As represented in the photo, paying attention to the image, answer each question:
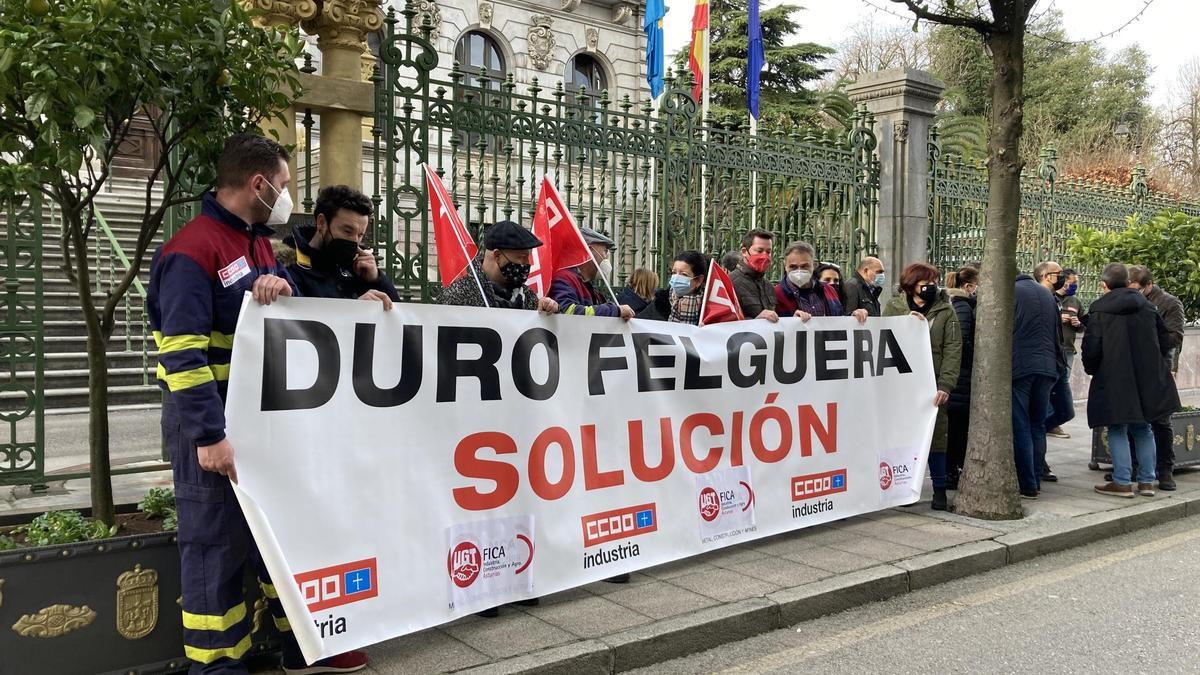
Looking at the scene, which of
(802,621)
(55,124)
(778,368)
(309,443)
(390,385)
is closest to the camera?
(55,124)

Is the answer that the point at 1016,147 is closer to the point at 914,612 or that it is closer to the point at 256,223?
the point at 914,612

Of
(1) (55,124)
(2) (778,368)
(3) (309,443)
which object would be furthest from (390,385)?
(2) (778,368)

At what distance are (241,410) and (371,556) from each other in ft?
2.80

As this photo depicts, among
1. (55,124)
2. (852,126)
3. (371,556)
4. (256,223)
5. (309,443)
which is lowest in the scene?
(371,556)

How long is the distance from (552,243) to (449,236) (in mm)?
657

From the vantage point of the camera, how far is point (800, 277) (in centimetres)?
673

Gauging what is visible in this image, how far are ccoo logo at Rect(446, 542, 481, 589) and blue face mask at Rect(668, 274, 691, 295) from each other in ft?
8.01

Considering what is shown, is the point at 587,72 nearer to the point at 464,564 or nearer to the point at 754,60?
the point at 754,60

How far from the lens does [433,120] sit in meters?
6.77

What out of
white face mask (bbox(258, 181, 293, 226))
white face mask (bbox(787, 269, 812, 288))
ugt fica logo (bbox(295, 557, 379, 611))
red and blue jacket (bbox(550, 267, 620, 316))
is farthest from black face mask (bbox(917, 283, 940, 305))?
white face mask (bbox(258, 181, 293, 226))

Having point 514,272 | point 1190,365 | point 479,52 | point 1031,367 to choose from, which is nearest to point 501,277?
point 514,272

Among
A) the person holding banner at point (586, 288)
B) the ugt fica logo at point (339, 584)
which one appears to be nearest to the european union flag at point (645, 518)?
the person holding banner at point (586, 288)

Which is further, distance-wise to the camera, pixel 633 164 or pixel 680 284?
pixel 633 164

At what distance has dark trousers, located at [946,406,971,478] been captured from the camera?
747 centimetres
